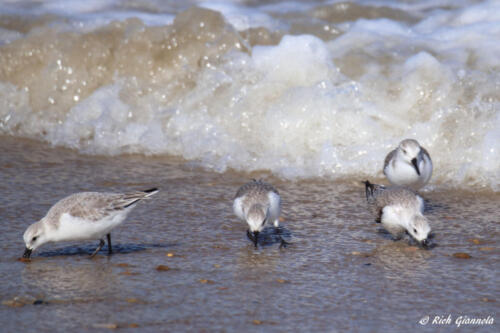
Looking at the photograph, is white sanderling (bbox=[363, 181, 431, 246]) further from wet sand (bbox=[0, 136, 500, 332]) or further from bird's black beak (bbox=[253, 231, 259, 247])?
bird's black beak (bbox=[253, 231, 259, 247])

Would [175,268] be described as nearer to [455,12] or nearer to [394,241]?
[394,241]

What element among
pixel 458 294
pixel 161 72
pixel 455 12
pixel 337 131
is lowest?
pixel 458 294

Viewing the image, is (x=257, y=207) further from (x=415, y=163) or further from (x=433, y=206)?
(x=433, y=206)

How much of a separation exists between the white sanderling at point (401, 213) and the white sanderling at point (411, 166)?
2.22 feet

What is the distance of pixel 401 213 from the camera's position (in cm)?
549

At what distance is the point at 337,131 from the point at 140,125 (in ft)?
7.38

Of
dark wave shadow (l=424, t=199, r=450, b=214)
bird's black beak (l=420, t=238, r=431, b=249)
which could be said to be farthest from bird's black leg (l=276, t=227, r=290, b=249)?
dark wave shadow (l=424, t=199, r=450, b=214)

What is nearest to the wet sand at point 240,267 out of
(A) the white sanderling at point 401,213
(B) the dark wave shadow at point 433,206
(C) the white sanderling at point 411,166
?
(B) the dark wave shadow at point 433,206

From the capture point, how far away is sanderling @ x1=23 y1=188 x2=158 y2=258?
5004mm

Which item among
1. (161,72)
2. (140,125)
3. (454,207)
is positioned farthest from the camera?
(161,72)

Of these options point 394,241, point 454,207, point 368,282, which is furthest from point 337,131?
point 368,282

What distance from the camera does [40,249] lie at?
210 inches

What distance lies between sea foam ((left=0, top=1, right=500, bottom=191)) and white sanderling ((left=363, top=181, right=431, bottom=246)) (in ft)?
5.14

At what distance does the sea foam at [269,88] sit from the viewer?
7770 millimetres
